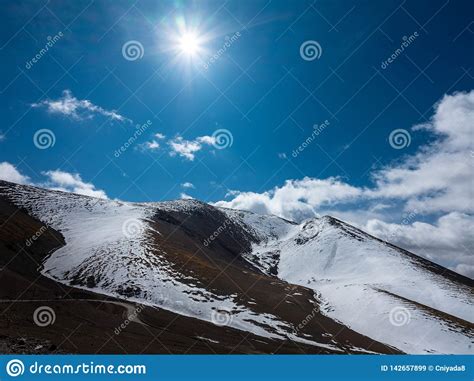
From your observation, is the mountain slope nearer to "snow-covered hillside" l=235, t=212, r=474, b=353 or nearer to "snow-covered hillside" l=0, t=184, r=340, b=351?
"snow-covered hillside" l=0, t=184, r=340, b=351

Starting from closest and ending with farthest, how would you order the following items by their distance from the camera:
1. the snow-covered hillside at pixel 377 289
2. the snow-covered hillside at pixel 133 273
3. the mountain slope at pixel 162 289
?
the mountain slope at pixel 162 289
the snow-covered hillside at pixel 133 273
the snow-covered hillside at pixel 377 289

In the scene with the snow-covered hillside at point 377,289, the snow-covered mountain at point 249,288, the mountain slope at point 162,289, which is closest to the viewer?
the mountain slope at point 162,289

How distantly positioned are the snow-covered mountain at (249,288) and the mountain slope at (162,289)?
1.06 ft

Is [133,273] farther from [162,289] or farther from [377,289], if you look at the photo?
[377,289]

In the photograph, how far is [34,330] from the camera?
32.8m

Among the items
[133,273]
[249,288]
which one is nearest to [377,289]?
[249,288]

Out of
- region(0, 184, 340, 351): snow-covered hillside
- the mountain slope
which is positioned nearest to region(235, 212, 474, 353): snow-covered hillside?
the mountain slope

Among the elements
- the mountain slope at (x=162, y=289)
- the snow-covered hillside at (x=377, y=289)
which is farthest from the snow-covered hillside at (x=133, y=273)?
the snow-covered hillside at (x=377, y=289)

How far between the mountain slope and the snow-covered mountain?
1.06 feet

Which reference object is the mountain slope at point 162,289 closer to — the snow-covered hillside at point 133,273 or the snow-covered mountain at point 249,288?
the snow-covered hillside at point 133,273

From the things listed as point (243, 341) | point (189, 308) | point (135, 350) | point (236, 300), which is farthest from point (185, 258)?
point (135, 350)

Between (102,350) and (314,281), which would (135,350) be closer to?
(102,350)

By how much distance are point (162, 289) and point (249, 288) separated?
93.1ft

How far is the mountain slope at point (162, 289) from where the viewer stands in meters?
51.0
